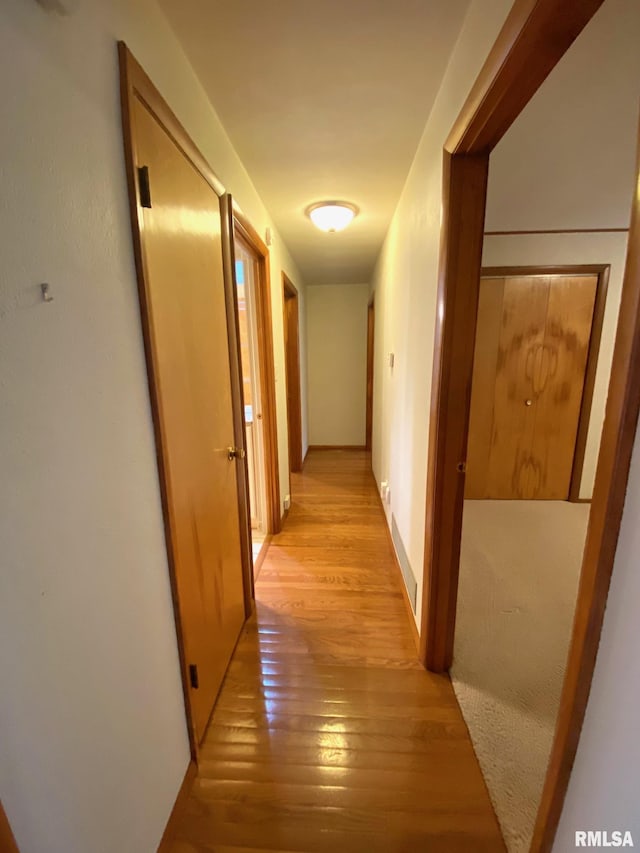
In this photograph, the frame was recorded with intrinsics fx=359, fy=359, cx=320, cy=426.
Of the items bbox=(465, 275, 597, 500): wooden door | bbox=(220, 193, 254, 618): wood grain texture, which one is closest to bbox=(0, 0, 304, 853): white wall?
bbox=(220, 193, 254, 618): wood grain texture

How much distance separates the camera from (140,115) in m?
0.89

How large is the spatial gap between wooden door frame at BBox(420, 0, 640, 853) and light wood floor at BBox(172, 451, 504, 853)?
27 centimetres

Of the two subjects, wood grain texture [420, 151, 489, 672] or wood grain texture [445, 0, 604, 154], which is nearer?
wood grain texture [445, 0, 604, 154]

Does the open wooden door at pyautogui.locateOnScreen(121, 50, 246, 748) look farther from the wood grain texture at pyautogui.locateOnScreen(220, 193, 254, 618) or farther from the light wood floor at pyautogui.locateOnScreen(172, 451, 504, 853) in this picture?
the light wood floor at pyautogui.locateOnScreen(172, 451, 504, 853)

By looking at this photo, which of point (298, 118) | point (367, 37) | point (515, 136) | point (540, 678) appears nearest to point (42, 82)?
point (367, 37)

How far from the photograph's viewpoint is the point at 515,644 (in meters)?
1.72

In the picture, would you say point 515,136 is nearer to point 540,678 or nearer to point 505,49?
point 505,49

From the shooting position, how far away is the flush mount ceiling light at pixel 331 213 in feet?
7.20

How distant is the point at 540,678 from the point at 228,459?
164 centimetres

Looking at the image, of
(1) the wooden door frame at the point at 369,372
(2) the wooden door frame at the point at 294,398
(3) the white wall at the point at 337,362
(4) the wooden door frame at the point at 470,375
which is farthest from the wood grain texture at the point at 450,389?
(3) the white wall at the point at 337,362

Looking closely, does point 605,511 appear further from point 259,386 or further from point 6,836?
point 259,386

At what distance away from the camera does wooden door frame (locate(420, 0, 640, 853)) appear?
57 cm

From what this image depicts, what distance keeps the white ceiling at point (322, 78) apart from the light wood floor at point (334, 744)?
90.4 inches

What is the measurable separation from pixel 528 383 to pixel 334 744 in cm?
297
